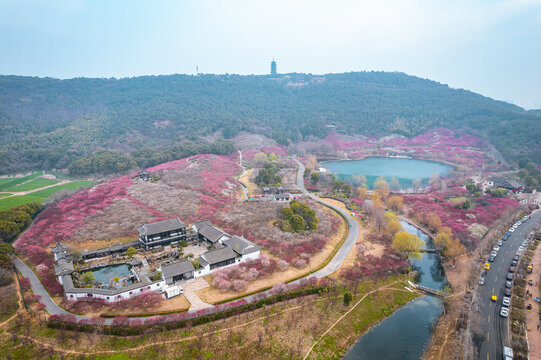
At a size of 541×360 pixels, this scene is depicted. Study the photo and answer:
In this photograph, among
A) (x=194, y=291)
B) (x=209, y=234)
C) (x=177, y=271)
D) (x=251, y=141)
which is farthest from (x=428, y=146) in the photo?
(x=177, y=271)

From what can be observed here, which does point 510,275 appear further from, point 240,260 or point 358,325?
point 240,260

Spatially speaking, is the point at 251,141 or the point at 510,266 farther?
the point at 251,141

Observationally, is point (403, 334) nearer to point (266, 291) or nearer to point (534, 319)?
point (534, 319)

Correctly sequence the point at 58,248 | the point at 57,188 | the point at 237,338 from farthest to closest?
1. the point at 57,188
2. the point at 58,248
3. the point at 237,338

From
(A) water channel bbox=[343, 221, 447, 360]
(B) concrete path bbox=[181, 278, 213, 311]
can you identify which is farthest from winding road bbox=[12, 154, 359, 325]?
(A) water channel bbox=[343, 221, 447, 360]

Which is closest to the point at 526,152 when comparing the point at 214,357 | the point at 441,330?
the point at 441,330

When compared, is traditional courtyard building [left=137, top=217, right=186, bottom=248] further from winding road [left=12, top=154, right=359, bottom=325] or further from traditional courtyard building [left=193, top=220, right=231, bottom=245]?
winding road [left=12, top=154, right=359, bottom=325]
